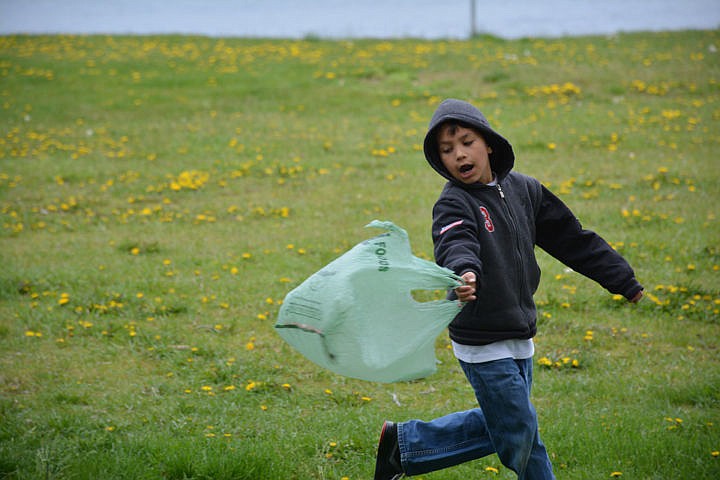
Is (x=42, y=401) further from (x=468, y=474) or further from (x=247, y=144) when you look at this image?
(x=247, y=144)

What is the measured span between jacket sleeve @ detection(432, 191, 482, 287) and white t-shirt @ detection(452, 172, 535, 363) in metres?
0.27

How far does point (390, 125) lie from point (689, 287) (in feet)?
21.2

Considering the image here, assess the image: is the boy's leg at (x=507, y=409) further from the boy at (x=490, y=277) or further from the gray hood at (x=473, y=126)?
the gray hood at (x=473, y=126)

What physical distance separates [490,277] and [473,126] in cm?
63

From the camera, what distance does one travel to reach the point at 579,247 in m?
3.59

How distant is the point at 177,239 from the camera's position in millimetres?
7938

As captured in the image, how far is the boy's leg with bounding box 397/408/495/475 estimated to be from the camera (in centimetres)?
352

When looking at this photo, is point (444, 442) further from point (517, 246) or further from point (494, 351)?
point (517, 246)

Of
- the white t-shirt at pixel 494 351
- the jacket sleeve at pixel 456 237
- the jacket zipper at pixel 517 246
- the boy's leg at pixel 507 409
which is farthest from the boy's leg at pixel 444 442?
the jacket sleeve at pixel 456 237

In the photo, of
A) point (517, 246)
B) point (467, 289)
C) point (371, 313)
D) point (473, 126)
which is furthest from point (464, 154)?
point (371, 313)

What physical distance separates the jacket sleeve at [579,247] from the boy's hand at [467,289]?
0.70 metres

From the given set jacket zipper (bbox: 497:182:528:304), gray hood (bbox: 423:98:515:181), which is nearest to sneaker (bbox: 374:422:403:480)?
jacket zipper (bbox: 497:182:528:304)

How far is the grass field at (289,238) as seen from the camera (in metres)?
4.26

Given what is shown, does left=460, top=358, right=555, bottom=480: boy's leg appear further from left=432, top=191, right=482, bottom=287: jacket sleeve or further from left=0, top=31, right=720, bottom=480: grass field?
left=0, top=31, right=720, bottom=480: grass field
